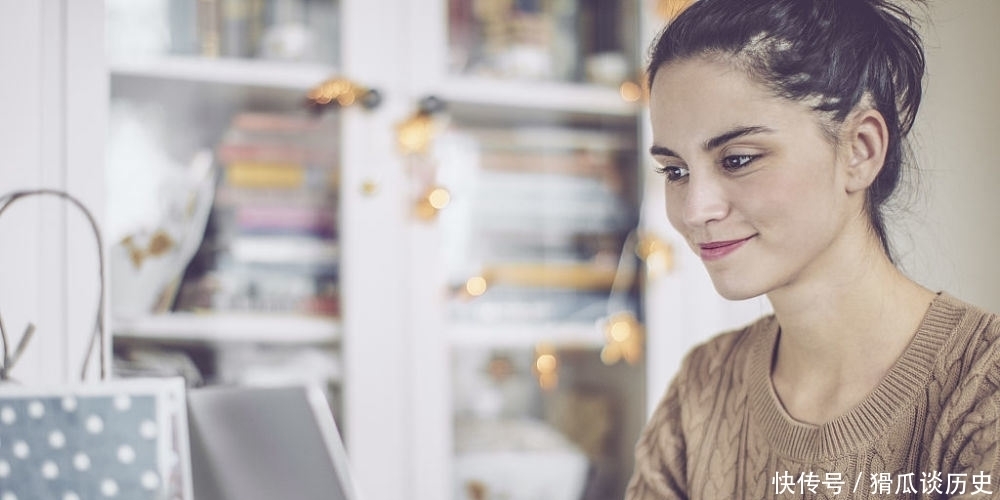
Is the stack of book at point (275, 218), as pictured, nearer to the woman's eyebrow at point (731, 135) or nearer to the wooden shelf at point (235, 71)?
the wooden shelf at point (235, 71)

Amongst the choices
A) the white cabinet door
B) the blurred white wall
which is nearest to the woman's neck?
the blurred white wall

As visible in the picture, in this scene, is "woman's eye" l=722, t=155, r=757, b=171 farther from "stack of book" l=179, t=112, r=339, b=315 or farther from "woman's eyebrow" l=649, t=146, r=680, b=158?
"stack of book" l=179, t=112, r=339, b=315

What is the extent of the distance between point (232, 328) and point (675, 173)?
784 mm

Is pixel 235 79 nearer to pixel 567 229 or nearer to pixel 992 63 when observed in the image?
pixel 567 229

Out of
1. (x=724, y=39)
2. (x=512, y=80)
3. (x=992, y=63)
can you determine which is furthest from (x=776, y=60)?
(x=512, y=80)

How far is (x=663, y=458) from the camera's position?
114 centimetres

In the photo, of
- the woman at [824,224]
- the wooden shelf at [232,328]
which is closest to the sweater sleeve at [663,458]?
the woman at [824,224]

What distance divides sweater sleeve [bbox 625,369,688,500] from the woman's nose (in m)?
0.31

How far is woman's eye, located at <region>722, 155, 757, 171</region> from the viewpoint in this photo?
Answer: 93cm

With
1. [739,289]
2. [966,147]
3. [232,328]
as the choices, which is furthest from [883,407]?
[232,328]

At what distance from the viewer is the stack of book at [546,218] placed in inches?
63.6

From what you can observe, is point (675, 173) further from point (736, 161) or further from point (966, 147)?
point (966, 147)

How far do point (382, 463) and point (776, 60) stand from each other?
2.95 ft

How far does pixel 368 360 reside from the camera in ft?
4.74
